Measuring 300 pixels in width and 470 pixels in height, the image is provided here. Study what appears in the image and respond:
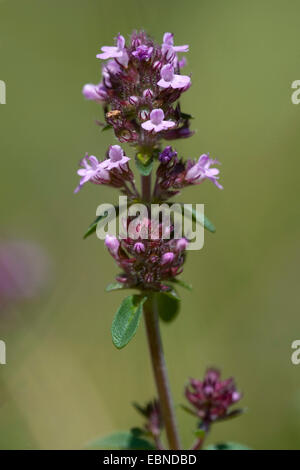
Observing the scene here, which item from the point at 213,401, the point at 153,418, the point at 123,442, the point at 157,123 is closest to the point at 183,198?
the point at 213,401

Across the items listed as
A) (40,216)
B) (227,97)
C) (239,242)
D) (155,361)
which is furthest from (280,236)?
→ (155,361)

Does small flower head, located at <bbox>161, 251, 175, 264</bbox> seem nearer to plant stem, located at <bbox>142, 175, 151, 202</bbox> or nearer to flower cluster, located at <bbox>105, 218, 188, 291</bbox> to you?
flower cluster, located at <bbox>105, 218, 188, 291</bbox>

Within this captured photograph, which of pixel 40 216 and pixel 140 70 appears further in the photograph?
pixel 40 216

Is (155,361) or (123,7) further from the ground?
(123,7)

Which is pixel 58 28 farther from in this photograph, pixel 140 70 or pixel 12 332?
pixel 140 70

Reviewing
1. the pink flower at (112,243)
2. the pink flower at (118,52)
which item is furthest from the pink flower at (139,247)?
the pink flower at (118,52)

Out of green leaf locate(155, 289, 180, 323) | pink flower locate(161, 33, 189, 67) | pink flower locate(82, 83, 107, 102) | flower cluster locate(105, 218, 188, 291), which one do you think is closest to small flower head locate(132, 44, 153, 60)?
pink flower locate(161, 33, 189, 67)
